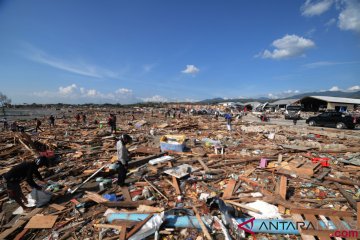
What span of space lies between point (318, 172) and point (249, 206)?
4.32m

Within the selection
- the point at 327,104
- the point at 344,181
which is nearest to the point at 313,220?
the point at 344,181

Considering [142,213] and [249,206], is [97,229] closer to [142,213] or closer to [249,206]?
[142,213]

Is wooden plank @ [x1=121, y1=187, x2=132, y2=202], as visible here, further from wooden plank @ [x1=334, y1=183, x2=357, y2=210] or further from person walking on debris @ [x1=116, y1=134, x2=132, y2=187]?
wooden plank @ [x1=334, y1=183, x2=357, y2=210]

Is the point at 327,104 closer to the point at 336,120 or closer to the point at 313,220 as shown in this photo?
the point at 336,120

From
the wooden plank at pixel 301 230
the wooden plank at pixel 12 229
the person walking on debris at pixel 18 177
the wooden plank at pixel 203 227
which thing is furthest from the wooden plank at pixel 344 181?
the person walking on debris at pixel 18 177

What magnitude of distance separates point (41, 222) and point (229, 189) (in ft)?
16.7

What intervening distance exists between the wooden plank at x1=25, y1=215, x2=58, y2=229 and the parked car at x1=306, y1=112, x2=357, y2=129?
74.4 ft

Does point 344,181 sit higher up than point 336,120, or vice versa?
point 336,120

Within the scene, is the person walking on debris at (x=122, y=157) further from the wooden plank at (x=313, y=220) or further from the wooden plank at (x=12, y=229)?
the wooden plank at (x=313, y=220)

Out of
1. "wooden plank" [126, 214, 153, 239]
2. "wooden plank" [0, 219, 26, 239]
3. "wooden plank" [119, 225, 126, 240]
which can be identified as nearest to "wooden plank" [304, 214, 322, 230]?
"wooden plank" [126, 214, 153, 239]

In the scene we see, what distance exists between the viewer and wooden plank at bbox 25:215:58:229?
4094mm

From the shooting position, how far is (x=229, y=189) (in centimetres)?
554

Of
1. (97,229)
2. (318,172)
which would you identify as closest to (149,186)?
(97,229)

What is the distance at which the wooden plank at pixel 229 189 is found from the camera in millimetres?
5191
